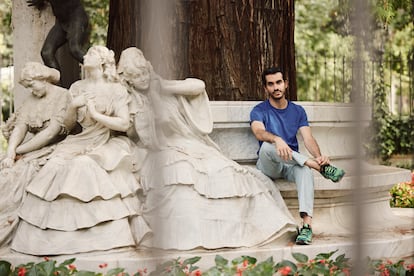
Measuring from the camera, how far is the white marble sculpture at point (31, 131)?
180 inches

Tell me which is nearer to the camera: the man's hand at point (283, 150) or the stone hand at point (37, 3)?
the man's hand at point (283, 150)

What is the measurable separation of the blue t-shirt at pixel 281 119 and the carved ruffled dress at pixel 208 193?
0.24 m

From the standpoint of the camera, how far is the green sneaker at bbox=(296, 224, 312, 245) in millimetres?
4328

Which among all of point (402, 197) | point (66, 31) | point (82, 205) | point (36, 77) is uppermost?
point (66, 31)

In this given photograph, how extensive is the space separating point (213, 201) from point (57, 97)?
1108mm

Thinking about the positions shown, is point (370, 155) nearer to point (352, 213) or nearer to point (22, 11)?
point (352, 213)

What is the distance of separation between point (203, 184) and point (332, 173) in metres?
0.63

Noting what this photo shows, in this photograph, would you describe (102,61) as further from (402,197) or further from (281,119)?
(402,197)

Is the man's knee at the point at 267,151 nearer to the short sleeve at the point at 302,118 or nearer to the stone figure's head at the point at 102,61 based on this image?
the short sleeve at the point at 302,118

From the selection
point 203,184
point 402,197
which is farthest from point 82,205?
point 402,197

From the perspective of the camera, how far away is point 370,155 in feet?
4.04

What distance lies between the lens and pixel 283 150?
4.31 m

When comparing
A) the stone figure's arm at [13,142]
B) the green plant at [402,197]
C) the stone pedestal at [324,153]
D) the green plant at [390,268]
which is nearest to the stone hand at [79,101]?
the stone figure's arm at [13,142]

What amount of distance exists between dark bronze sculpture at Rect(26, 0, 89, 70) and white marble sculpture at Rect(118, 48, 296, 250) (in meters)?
1.27
